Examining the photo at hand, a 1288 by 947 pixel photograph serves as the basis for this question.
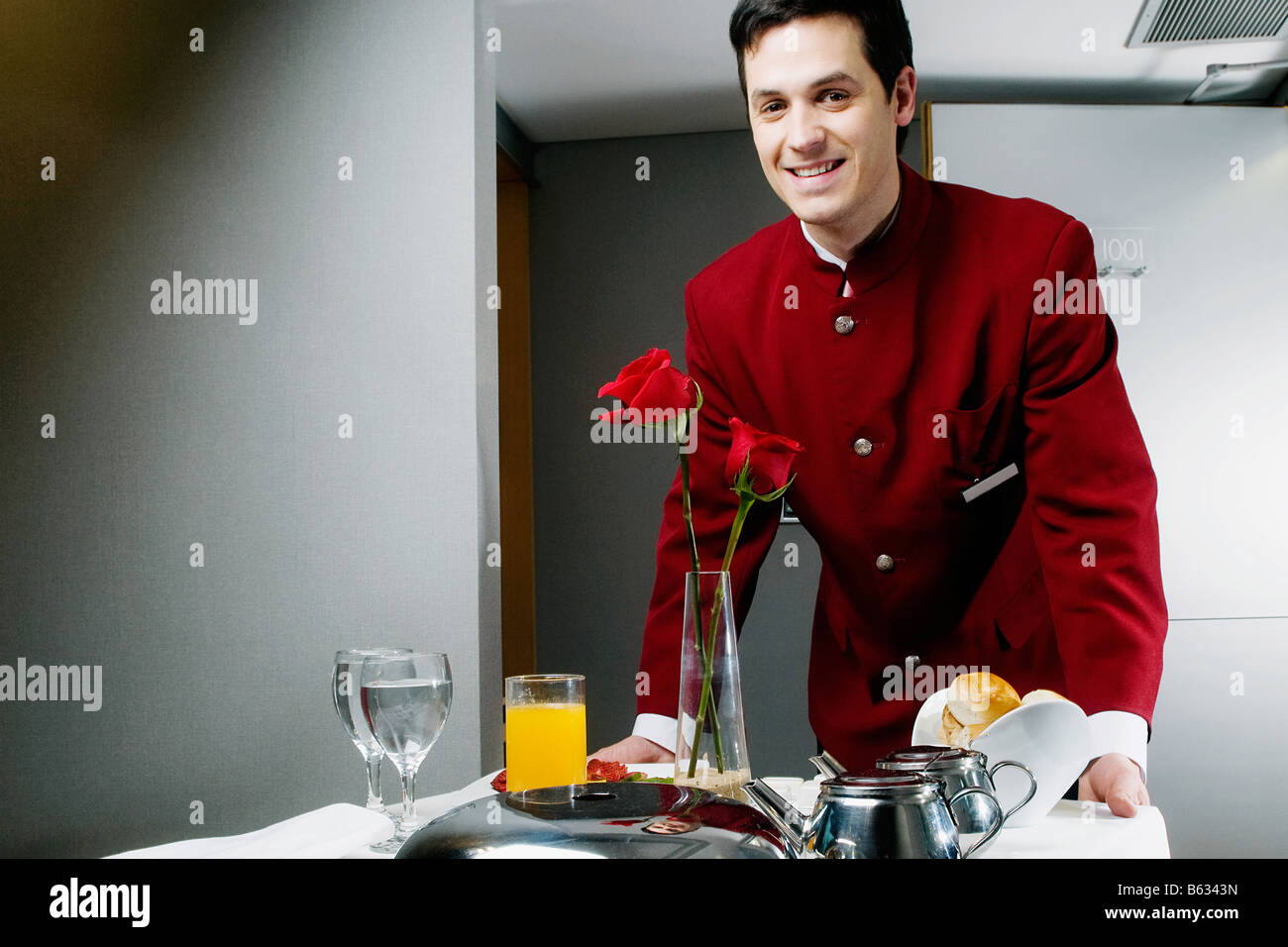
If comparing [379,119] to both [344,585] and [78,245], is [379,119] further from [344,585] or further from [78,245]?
[344,585]

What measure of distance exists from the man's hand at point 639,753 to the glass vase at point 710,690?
0.96ft

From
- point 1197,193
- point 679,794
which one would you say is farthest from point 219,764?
point 1197,193

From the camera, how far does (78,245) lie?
5.95ft

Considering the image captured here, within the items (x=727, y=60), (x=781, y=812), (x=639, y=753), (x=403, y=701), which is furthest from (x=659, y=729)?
(x=727, y=60)

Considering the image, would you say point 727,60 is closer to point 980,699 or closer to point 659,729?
point 659,729

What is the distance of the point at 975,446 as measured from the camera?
1.35 m

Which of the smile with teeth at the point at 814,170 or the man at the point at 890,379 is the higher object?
the smile with teeth at the point at 814,170

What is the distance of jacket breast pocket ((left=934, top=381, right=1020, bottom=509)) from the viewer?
134cm

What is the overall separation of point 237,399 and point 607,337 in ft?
5.69

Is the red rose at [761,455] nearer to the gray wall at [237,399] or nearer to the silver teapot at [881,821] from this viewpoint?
the silver teapot at [881,821]

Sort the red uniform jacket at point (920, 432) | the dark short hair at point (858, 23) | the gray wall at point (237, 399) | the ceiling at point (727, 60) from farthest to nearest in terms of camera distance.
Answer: the ceiling at point (727, 60) < the gray wall at point (237, 399) < the dark short hair at point (858, 23) < the red uniform jacket at point (920, 432)

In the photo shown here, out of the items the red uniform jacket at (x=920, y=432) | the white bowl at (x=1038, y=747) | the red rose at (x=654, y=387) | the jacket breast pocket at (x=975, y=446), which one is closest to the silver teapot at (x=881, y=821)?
the white bowl at (x=1038, y=747)

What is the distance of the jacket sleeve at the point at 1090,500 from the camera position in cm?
108
